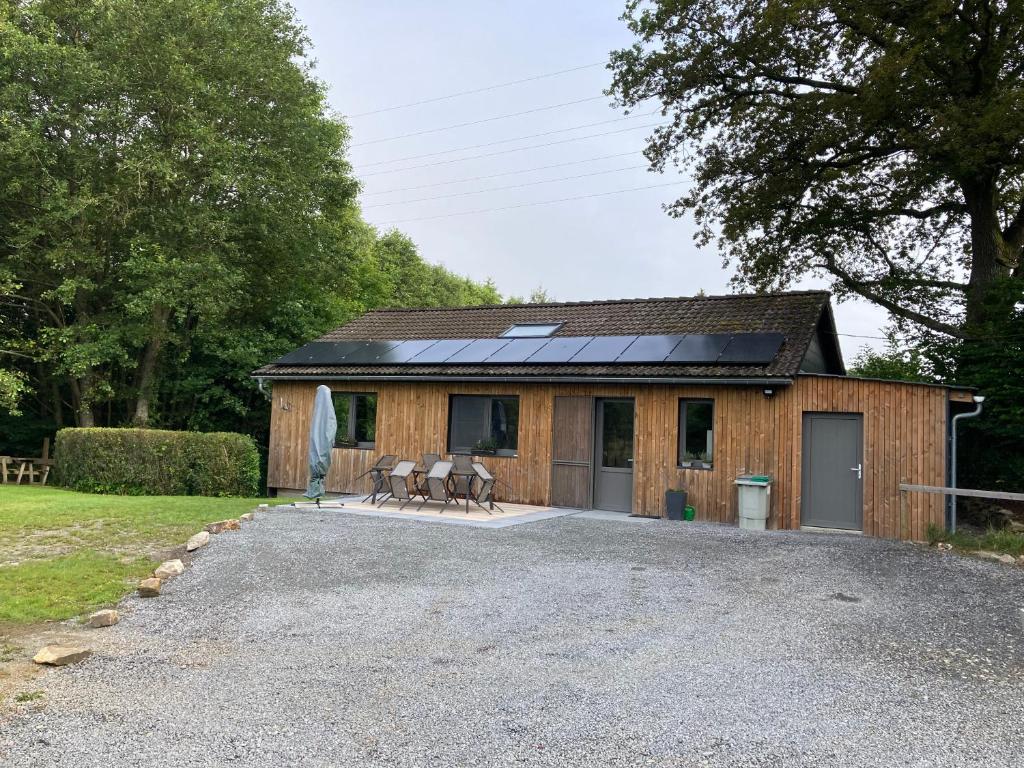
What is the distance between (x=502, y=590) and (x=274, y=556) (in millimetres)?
2724

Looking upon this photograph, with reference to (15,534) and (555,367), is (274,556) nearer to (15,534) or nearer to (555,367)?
(15,534)

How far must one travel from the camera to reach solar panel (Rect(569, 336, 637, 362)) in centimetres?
1323

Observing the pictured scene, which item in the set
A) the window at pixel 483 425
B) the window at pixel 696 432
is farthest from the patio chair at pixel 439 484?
the window at pixel 696 432

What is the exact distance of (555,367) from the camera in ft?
43.6

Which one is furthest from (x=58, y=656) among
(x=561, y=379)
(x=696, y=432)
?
(x=696, y=432)

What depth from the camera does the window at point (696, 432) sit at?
12125 millimetres

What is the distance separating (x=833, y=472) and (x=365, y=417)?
9296 millimetres

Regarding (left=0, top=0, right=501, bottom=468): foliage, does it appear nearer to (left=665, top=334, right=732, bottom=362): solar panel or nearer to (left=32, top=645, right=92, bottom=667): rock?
(left=665, top=334, right=732, bottom=362): solar panel

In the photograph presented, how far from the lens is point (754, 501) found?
11070 millimetres

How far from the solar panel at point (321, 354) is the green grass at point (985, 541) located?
11366mm

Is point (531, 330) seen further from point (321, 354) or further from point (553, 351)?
point (321, 354)

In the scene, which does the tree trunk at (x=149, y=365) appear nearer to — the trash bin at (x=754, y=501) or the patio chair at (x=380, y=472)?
the patio chair at (x=380, y=472)

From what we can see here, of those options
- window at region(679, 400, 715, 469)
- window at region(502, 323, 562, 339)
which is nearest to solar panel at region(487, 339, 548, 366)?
window at region(502, 323, 562, 339)

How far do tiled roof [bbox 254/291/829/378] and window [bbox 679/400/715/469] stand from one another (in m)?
0.72
